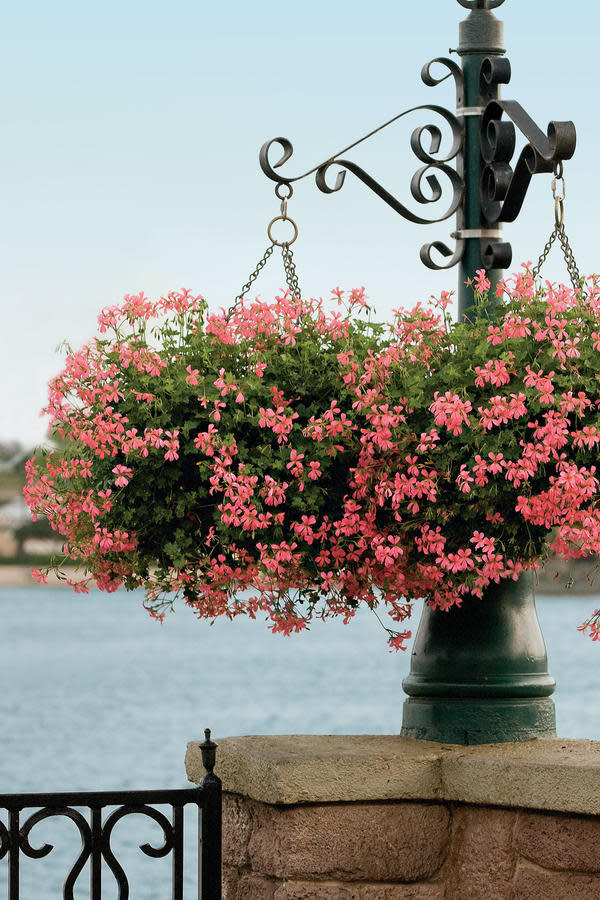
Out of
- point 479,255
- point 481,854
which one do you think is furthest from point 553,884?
point 479,255

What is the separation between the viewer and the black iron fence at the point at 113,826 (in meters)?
4.02

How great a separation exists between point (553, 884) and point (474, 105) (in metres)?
2.76

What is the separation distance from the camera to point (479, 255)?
497 cm

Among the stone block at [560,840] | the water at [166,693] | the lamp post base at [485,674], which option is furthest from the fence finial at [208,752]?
the water at [166,693]

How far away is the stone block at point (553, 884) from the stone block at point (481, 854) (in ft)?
0.15

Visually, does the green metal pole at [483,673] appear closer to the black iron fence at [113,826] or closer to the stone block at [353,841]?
the stone block at [353,841]

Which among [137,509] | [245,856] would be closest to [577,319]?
[137,509]

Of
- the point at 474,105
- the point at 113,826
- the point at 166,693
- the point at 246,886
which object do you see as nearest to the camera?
the point at 113,826

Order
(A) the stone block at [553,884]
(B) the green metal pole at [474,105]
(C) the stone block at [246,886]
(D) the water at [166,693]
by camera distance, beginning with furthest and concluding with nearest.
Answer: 1. (D) the water at [166,693]
2. (B) the green metal pole at [474,105]
3. (C) the stone block at [246,886]
4. (A) the stone block at [553,884]

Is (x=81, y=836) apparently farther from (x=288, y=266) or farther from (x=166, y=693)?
(x=166, y=693)

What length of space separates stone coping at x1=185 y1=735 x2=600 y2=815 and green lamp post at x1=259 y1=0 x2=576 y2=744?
123 millimetres

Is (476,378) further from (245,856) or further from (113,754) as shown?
(113,754)

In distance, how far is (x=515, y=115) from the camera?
475 centimetres

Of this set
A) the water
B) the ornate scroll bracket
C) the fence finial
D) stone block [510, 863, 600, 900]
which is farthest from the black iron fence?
the water
